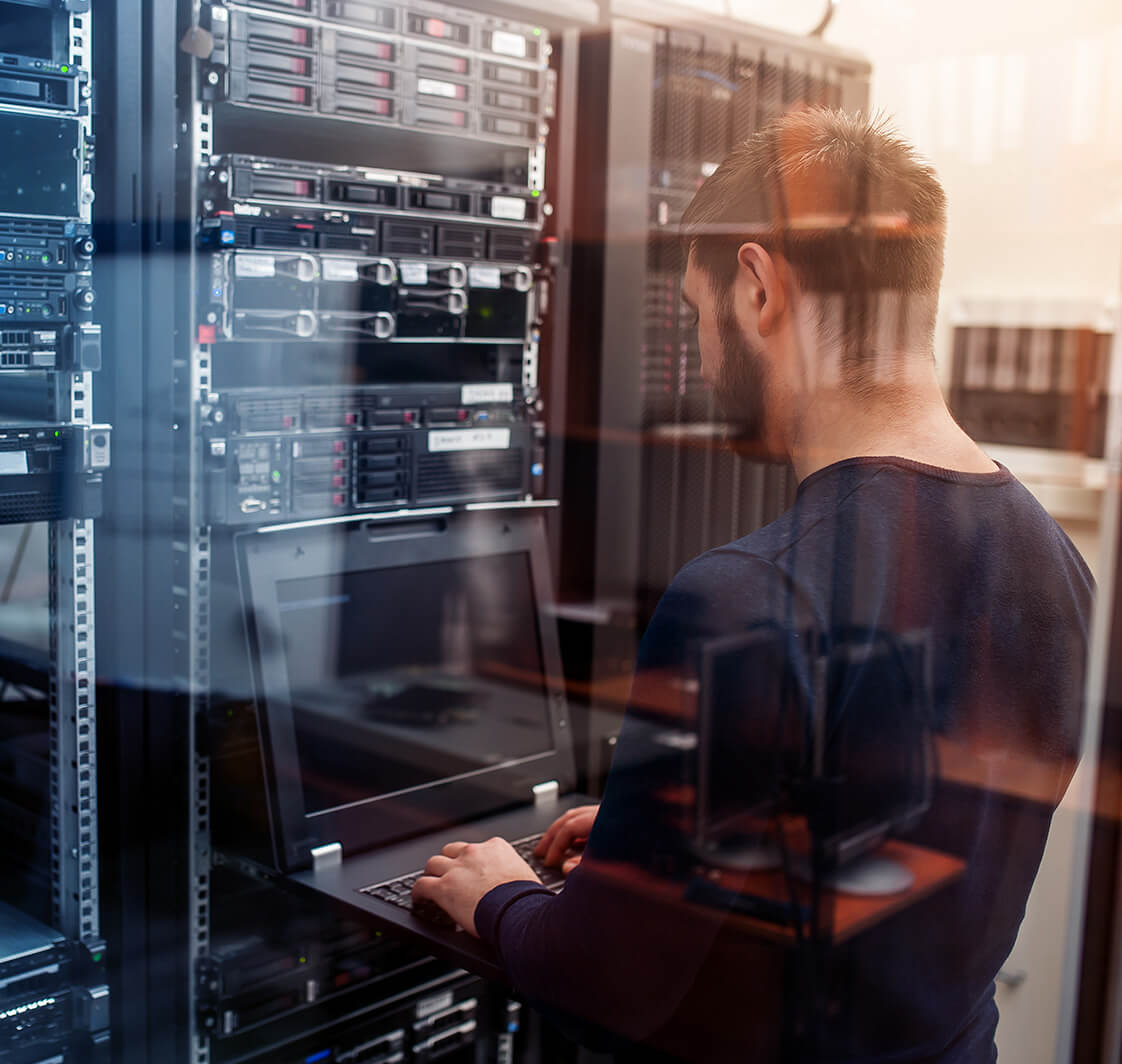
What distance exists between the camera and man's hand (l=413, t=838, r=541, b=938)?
138cm

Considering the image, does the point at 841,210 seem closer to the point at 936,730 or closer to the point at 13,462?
the point at 936,730

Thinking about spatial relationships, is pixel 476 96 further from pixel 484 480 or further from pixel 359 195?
pixel 484 480

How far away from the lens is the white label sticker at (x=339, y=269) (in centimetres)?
177

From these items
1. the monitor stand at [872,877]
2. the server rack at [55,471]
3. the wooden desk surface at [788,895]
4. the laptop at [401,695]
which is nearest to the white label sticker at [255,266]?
the server rack at [55,471]

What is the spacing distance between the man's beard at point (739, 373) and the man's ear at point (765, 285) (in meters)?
0.03

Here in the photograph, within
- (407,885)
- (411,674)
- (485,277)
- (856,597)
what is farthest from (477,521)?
(856,597)

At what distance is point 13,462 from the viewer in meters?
1.52

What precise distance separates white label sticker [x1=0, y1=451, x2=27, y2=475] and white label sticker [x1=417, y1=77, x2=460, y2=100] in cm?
78

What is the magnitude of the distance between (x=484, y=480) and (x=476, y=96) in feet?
1.93

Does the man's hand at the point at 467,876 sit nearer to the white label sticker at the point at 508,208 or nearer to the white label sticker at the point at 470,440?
the white label sticker at the point at 470,440

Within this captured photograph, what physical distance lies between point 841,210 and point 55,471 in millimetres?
981

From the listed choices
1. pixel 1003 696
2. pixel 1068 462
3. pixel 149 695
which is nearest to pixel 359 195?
pixel 149 695

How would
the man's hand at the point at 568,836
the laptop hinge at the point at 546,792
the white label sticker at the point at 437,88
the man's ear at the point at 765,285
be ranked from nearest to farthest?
the man's ear at the point at 765,285, the man's hand at the point at 568,836, the white label sticker at the point at 437,88, the laptop hinge at the point at 546,792

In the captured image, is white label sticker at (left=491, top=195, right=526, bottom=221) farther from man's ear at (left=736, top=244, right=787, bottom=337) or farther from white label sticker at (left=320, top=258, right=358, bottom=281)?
man's ear at (left=736, top=244, right=787, bottom=337)
